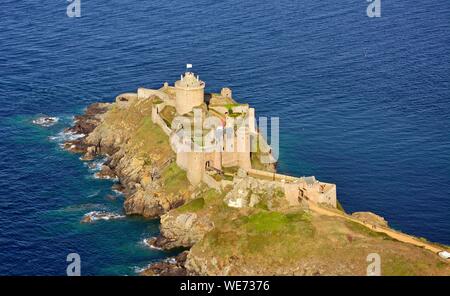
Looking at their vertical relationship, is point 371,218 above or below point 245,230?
above

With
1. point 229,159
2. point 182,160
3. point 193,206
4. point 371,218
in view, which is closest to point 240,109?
point 229,159

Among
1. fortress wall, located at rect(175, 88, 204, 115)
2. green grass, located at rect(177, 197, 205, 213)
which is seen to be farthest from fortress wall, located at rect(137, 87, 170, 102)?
green grass, located at rect(177, 197, 205, 213)

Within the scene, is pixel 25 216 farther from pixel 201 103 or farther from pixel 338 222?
pixel 338 222

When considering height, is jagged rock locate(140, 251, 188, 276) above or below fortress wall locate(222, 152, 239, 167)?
below

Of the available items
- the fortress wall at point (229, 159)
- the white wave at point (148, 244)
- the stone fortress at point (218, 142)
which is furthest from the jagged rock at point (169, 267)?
the fortress wall at point (229, 159)

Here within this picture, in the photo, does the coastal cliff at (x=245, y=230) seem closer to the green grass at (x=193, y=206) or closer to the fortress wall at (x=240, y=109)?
the green grass at (x=193, y=206)

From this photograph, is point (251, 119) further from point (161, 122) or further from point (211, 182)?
point (211, 182)

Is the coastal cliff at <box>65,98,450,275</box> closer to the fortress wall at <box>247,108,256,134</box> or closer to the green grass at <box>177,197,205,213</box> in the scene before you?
the green grass at <box>177,197,205,213</box>
